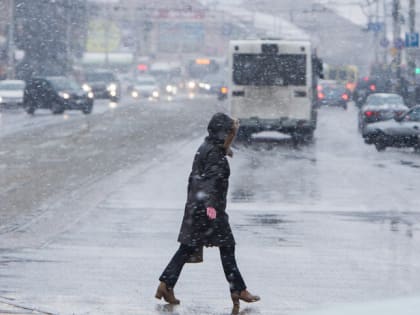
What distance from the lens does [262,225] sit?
1459 cm

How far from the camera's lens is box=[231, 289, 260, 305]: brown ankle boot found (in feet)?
30.2

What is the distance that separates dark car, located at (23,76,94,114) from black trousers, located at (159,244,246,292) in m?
41.9

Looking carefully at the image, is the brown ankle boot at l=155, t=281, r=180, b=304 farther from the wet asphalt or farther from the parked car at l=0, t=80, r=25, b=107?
the parked car at l=0, t=80, r=25, b=107

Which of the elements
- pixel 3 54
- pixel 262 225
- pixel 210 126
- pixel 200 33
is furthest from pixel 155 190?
pixel 200 33

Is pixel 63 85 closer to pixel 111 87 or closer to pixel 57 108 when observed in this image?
pixel 57 108

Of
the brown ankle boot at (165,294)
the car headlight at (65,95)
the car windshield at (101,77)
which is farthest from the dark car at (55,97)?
the brown ankle boot at (165,294)

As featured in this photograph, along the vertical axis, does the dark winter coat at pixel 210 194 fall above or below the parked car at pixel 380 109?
above

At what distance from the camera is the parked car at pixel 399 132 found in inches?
1161

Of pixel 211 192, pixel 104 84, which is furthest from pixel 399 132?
pixel 104 84

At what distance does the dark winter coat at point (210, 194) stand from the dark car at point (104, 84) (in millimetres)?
61064

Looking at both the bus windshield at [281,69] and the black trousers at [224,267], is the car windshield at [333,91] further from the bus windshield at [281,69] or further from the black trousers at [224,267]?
the black trousers at [224,267]

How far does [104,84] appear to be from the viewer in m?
70.5

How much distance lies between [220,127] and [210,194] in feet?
1.68

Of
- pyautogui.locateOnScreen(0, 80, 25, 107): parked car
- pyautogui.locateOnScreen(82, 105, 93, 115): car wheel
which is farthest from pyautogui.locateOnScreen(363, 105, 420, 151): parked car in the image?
pyautogui.locateOnScreen(0, 80, 25, 107): parked car
